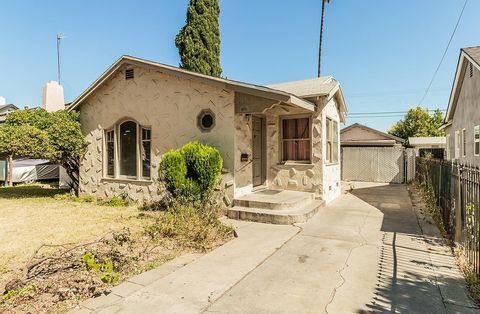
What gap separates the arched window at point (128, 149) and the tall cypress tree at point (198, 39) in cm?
834

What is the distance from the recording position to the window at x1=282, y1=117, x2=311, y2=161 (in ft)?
30.7

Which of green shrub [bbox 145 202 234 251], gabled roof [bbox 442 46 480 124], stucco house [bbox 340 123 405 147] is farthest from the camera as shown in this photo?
stucco house [bbox 340 123 405 147]

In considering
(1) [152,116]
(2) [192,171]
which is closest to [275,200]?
(2) [192,171]

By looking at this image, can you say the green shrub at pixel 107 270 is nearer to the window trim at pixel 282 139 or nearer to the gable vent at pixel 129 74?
the window trim at pixel 282 139

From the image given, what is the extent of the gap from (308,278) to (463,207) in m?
3.07

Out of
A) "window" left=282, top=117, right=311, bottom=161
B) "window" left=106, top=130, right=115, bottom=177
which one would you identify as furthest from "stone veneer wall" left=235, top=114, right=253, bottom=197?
"window" left=106, top=130, right=115, bottom=177

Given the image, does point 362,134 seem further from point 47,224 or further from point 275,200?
point 47,224

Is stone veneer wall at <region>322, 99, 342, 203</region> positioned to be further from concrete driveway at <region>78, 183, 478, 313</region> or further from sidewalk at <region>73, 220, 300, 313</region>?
sidewalk at <region>73, 220, 300, 313</region>

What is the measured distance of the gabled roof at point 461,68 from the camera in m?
11.3

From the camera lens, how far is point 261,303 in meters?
3.33

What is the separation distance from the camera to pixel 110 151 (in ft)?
35.6

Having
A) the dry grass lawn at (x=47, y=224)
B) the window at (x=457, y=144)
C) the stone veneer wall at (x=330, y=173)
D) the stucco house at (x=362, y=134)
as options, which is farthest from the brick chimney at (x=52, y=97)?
the stucco house at (x=362, y=134)

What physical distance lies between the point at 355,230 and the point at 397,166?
12.8 m

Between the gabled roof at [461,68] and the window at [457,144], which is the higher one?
the gabled roof at [461,68]
